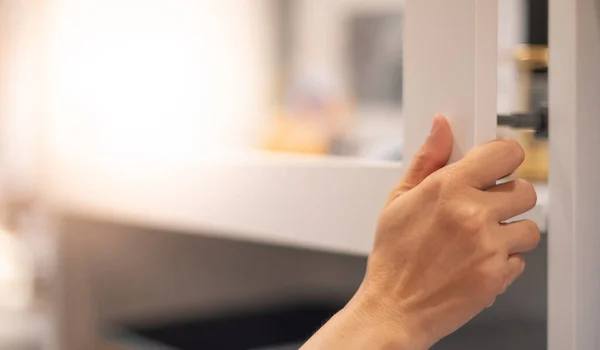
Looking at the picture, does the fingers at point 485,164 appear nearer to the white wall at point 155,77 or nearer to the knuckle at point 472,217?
the knuckle at point 472,217

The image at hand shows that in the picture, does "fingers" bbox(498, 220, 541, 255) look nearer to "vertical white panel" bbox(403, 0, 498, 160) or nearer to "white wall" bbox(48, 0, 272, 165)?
"vertical white panel" bbox(403, 0, 498, 160)

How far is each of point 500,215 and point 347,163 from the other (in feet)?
0.55

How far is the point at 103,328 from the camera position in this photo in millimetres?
1097

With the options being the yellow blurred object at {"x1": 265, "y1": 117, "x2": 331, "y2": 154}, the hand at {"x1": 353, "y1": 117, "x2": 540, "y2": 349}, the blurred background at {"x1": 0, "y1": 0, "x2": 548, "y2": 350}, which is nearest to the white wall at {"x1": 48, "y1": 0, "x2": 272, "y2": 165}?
the blurred background at {"x1": 0, "y1": 0, "x2": 548, "y2": 350}

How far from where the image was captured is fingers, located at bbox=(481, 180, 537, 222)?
1.48 ft

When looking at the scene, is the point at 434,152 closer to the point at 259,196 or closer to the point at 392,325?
the point at 392,325

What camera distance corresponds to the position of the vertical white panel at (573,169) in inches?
18.9

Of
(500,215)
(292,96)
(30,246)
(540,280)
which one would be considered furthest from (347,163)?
(30,246)

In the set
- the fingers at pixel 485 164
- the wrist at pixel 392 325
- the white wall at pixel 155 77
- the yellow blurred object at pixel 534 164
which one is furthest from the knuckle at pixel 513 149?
the white wall at pixel 155 77

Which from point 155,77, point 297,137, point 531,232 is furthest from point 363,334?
point 155,77

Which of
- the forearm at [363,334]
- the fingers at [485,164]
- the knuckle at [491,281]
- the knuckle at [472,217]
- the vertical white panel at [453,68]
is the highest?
the vertical white panel at [453,68]

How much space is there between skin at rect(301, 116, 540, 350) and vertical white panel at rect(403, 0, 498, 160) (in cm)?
1

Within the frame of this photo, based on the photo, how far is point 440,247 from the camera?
0.46 metres

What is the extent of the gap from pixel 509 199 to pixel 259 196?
0.93ft
